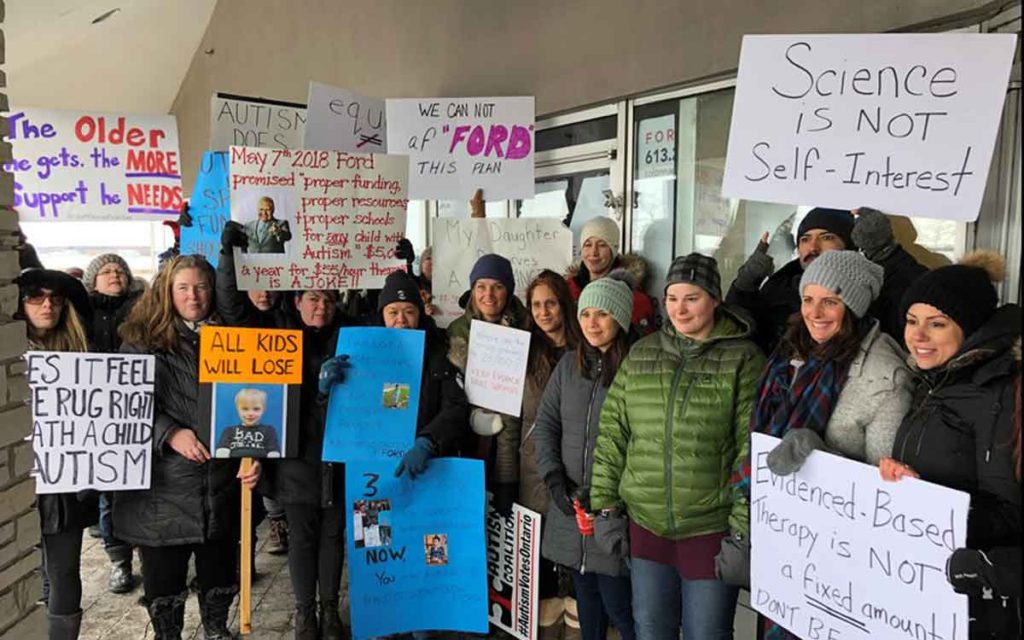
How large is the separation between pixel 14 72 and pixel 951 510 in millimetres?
7357

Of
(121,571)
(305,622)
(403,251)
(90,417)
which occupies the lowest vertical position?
(121,571)

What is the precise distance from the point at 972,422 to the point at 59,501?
10.4 feet

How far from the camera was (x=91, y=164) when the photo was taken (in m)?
4.86

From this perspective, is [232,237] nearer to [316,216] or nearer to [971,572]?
[316,216]

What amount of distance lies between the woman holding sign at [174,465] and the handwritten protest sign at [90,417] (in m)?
0.08

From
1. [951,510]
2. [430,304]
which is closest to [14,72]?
[430,304]

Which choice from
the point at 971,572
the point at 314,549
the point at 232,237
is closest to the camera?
the point at 971,572

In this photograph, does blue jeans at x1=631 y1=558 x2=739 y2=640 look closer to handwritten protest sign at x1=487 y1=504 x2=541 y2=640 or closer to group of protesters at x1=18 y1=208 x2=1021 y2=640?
group of protesters at x1=18 y1=208 x2=1021 y2=640

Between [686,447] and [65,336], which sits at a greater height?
[65,336]

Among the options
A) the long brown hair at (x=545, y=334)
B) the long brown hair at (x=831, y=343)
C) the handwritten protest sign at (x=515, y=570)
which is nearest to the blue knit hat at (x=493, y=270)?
the long brown hair at (x=545, y=334)

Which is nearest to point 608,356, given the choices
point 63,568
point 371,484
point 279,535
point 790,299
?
point 790,299

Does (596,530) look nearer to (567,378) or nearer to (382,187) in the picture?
(567,378)

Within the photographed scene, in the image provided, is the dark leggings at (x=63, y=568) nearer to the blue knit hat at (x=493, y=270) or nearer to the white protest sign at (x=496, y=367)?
the white protest sign at (x=496, y=367)

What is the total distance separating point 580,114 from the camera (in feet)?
16.2
